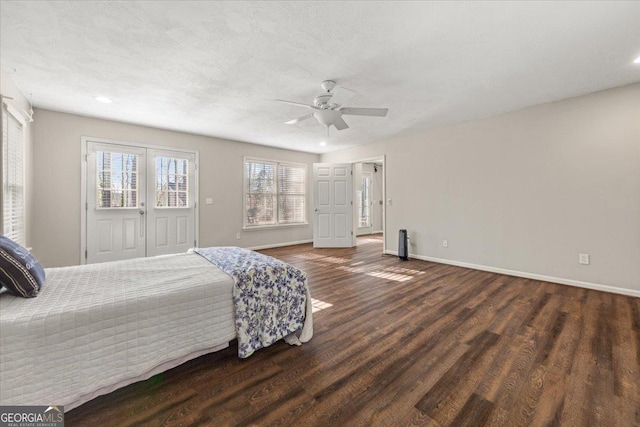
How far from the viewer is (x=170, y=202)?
16.1 ft

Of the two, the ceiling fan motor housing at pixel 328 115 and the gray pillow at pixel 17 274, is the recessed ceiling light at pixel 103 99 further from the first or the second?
the ceiling fan motor housing at pixel 328 115

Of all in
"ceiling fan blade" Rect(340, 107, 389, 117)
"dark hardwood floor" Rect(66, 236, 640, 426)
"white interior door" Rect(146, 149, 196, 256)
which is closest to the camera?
"dark hardwood floor" Rect(66, 236, 640, 426)

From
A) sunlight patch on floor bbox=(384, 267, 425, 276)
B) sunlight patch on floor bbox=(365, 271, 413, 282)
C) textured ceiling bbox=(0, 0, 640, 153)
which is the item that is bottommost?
sunlight patch on floor bbox=(365, 271, 413, 282)

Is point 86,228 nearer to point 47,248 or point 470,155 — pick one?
point 47,248

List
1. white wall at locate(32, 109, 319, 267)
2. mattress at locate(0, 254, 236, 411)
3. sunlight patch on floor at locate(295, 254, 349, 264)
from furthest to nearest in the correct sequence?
sunlight patch on floor at locate(295, 254, 349, 264)
white wall at locate(32, 109, 319, 267)
mattress at locate(0, 254, 236, 411)

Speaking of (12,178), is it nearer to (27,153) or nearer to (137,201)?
(27,153)

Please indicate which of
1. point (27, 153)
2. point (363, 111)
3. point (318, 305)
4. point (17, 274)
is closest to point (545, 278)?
point (318, 305)

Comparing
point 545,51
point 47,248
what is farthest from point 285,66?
point 47,248

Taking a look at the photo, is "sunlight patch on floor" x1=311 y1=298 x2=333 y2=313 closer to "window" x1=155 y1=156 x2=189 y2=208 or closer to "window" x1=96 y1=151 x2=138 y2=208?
"window" x1=155 y1=156 x2=189 y2=208

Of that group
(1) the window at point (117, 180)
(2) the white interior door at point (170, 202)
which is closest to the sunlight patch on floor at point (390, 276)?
(2) the white interior door at point (170, 202)

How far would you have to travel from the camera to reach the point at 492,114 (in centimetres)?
406

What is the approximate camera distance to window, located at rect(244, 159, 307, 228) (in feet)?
19.7

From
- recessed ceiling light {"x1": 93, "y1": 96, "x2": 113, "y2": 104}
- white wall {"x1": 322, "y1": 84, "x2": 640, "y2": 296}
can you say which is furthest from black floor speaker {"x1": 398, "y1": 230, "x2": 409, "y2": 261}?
recessed ceiling light {"x1": 93, "y1": 96, "x2": 113, "y2": 104}

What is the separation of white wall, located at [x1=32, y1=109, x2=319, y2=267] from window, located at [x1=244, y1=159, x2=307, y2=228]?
28 centimetres
